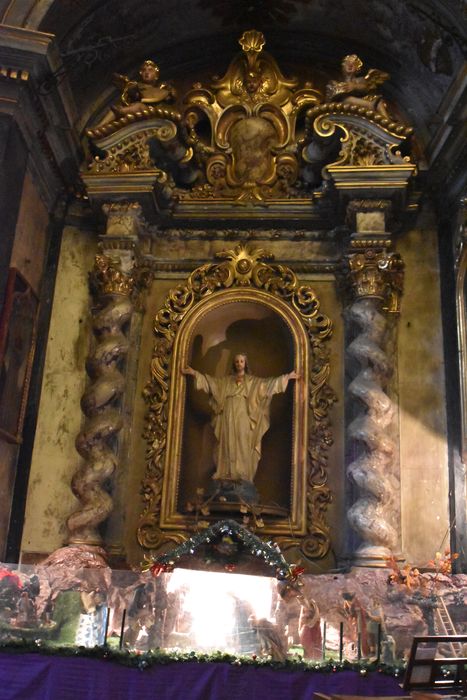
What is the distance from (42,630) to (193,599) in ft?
3.83

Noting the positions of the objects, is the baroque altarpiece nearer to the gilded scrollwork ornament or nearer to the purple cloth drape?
the gilded scrollwork ornament

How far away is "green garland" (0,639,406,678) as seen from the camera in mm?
5883

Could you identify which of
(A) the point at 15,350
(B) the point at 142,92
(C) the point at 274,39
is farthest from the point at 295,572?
(C) the point at 274,39

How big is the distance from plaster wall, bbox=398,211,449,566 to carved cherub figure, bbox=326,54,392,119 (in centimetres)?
138

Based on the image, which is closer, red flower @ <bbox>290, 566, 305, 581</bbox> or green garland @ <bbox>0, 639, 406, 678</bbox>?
green garland @ <bbox>0, 639, 406, 678</bbox>

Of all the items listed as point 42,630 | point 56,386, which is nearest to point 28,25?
point 56,386

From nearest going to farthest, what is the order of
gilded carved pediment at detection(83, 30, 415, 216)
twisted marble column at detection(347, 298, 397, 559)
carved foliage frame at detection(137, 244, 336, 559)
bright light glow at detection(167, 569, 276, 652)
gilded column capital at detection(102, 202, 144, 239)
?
bright light glow at detection(167, 569, 276, 652), twisted marble column at detection(347, 298, 397, 559), carved foliage frame at detection(137, 244, 336, 559), gilded carved pediment at detection(83, 30, 415, 216), gilded column capital at detection(102, 202, 144, 239)

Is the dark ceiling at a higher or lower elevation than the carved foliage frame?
higher

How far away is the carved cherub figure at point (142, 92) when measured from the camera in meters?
9.23

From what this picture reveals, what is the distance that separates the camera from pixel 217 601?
6.41 meters

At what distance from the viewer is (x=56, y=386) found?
9.14 metres

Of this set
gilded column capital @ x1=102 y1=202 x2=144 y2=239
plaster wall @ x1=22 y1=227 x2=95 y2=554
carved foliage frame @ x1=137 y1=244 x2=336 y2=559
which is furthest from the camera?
gilded column capital @ x1=102 y1=202 x2=144 y2=239

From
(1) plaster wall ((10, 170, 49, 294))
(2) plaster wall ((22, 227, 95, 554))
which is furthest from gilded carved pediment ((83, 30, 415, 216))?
(2) plaster wall ((22, 227, 95, 554))

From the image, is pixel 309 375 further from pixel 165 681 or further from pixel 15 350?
pixel 165 681
